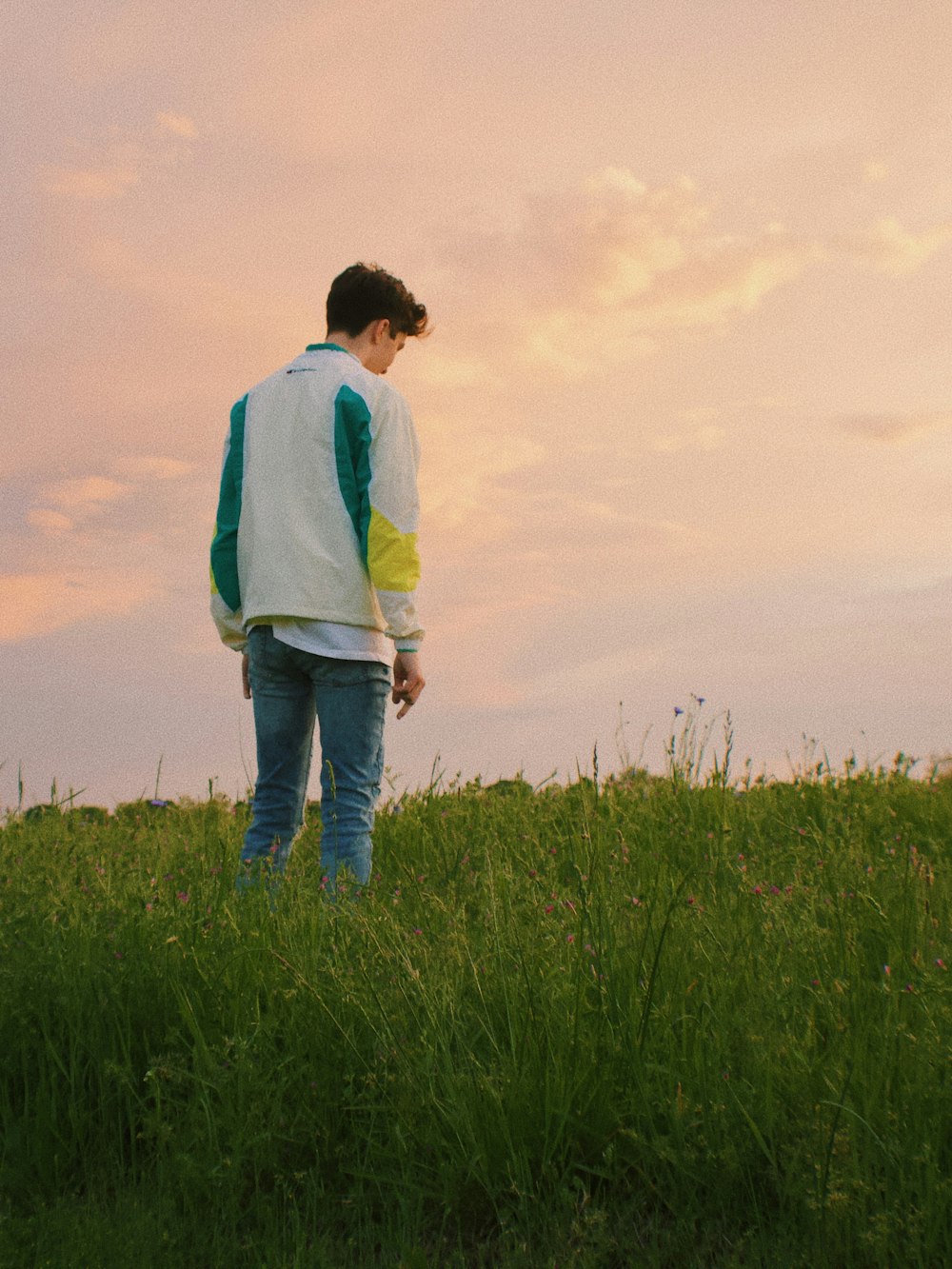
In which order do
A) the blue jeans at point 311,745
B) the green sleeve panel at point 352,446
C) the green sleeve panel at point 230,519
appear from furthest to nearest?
the green sleeve panel at point 230,519
the green sleeve panel at point 352,446
the blue jeans at point 311,745

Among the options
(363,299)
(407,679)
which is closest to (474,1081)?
(407,679)

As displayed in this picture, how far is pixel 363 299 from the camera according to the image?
524cm

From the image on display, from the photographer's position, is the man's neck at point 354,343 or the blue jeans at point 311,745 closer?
the blue jeans at point 311,745

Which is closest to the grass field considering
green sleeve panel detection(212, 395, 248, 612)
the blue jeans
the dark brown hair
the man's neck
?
the blue jeans

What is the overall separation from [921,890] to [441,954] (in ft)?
6.55

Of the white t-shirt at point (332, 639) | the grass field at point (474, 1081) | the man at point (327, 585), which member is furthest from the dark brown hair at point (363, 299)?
the grass field at point (474, 1081)

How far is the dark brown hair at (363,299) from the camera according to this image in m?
5.23

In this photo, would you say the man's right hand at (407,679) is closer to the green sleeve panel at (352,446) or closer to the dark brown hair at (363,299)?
the green sleeve panel at (352,446)

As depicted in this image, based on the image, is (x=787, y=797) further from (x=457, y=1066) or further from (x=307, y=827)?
(x=457, y=1066)

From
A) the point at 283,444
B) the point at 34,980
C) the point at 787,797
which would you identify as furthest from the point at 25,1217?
the point at 787,797

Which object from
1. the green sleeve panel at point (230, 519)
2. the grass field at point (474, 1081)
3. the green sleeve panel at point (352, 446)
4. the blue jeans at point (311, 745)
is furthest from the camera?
the green sleeve panel at point (230, 519)

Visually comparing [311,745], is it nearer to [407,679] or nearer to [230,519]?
[407,679]

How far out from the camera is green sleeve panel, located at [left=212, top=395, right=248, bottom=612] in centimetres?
521

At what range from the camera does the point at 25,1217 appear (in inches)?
112
